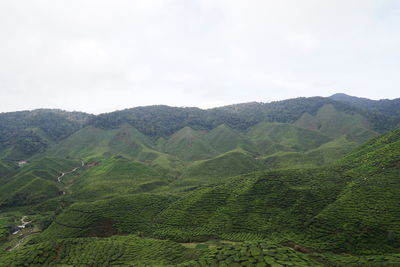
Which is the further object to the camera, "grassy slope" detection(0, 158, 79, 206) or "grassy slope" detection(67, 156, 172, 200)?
"grassy slope" detection(67, 156, 172, 200)

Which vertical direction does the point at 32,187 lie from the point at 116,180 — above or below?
above

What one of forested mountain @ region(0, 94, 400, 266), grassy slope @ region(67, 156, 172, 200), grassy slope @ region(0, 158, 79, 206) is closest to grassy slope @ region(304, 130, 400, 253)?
forested mountain @ region(0, 94, 400, 266)

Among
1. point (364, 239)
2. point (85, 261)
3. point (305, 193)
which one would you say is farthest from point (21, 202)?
point (364, 239)

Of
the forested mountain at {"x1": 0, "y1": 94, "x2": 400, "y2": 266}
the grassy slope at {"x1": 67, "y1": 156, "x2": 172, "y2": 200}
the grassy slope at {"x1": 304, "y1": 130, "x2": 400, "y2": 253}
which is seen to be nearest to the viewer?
the forested mountain at {"x1": 0, "y1": 94, "x2": 400, "y2": 266}

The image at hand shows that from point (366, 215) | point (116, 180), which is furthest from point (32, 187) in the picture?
point (366, 215)

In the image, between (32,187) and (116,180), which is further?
(116,180)

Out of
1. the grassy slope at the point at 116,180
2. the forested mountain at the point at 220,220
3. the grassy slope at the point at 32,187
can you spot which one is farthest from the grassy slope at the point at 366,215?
the grassy slope at the point at 32,187

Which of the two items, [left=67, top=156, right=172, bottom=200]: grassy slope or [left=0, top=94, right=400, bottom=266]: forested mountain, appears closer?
Answer: [left=0, top=94, right=400, bottom=266]: forested mountain

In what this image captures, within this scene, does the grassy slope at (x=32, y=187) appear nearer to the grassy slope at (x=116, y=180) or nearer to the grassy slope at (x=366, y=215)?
the grassy slope at (x=116, y=180)

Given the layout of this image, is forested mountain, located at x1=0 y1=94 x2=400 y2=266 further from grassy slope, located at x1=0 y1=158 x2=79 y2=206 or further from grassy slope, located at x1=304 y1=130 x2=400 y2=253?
grassy slope, located at x1=0 y1=158 x2=79 y2=206

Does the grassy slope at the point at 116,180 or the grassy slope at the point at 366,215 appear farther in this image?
the grassy slope at the point at 116,180

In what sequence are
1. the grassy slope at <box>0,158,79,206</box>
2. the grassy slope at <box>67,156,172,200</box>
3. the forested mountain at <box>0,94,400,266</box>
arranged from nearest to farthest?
the forested mountain at <box>0,94,400,266</box> → the grassy slope at <box>0,158,79,206</box> → the grassy slope at <box>67,156,172,200</box>

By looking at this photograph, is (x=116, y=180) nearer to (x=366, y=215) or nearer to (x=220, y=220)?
(x=220, y=220)

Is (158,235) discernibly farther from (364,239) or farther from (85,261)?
(364,239)
